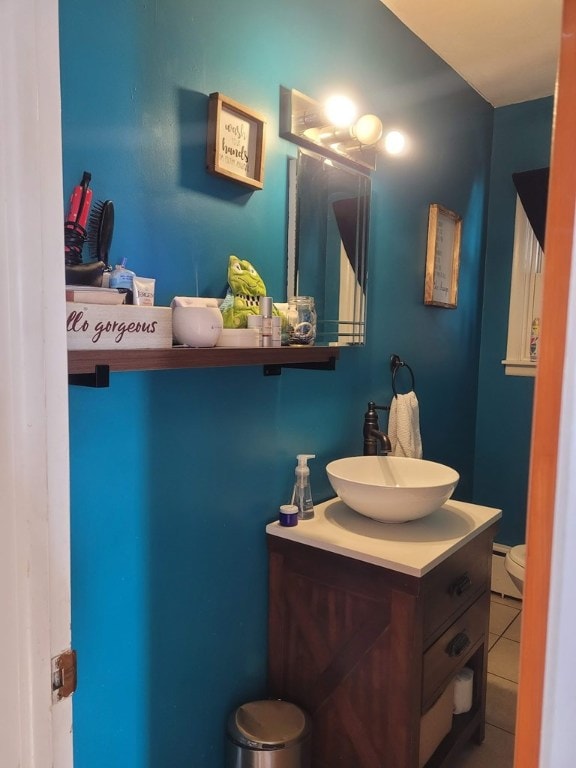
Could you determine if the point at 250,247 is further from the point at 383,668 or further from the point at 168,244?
the point at 383,668

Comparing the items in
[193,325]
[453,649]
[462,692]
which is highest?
[193,325]

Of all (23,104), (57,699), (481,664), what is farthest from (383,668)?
(23,104)

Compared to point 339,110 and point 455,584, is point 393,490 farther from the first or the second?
point 339,110

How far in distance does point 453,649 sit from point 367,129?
155 centimetres

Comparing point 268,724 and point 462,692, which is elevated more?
point 268,724

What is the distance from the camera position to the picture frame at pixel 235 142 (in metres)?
1.30

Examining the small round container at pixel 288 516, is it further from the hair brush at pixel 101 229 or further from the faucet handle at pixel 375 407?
the hair brush at pixel 101 229

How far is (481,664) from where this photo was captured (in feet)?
5.96

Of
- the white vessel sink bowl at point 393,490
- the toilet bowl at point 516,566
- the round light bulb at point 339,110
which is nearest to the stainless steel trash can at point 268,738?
the white vessel sink bowl at point 393,490

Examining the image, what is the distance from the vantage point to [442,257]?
249 centimetres

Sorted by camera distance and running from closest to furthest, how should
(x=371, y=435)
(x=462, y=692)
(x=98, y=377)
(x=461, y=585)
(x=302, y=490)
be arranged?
(x=98, y=377), (x=461, y=585), (x=302, y=490), (x=462, y=692), (x=371, y=435)

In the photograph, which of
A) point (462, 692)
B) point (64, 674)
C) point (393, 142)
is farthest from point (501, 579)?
point (64, 674)

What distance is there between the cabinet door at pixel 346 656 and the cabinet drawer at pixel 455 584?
74 mm

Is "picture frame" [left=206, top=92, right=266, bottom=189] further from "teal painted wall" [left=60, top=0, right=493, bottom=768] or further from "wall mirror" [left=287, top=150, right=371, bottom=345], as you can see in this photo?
"wall mirror" [left=287, top=150, right=371, bottom=345]
